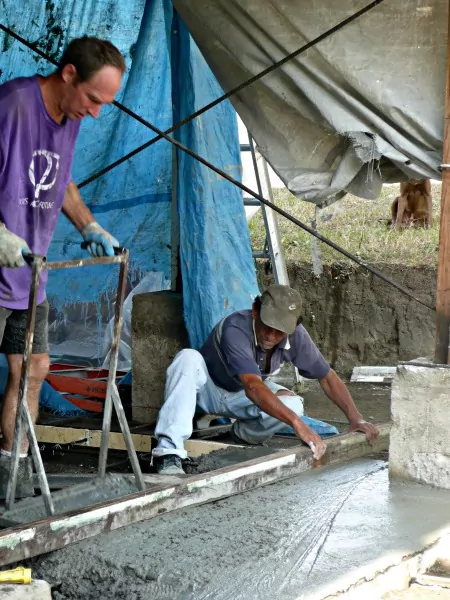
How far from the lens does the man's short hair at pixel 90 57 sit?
146 inches

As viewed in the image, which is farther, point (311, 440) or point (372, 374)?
point (372, 374)

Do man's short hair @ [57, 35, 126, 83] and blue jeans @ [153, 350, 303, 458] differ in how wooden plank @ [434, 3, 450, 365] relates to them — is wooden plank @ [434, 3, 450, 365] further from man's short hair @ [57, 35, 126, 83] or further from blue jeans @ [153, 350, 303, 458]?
man's short hair @ [57, 35, 126, 83]

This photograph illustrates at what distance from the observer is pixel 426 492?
14.7 feet

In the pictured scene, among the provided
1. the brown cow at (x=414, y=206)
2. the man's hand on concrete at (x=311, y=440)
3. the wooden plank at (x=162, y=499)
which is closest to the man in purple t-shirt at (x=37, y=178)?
the wooden plank at (x=162, y=499)

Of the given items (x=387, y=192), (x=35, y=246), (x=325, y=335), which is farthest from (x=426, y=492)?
(x=387, y=192)

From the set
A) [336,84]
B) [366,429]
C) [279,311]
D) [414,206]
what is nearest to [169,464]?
[279,311]

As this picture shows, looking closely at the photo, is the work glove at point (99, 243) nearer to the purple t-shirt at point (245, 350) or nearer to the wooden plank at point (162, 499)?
the wooden plank at point (162, 499)

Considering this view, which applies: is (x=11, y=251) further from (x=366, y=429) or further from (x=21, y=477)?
(x=366, y=429)

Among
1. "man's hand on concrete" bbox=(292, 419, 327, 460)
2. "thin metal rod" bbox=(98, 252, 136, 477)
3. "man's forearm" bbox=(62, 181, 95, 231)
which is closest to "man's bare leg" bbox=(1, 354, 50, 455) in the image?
"thin metal rod" bbox=(98, 252, 136, 477)

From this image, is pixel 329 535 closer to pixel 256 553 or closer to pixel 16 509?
pixel 256 553

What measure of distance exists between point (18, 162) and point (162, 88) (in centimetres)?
279

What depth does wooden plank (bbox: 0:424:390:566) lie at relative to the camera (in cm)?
332

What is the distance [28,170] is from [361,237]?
22.4ft

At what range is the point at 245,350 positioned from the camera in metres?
5.16
